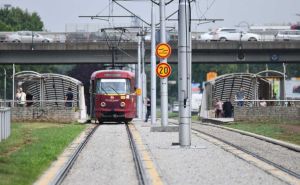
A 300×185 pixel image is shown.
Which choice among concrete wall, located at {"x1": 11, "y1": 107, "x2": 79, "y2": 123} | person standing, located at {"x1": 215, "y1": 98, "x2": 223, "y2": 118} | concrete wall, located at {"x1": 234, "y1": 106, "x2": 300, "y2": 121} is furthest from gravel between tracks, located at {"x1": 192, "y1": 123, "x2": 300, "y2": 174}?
person standing, located at {"x1": 215, "y1": 98, "x2": 223, "y2": 118}

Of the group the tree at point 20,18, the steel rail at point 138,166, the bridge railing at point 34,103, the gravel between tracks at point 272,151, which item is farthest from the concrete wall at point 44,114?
the tree at point 20,18

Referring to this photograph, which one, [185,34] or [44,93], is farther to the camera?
[44,93]

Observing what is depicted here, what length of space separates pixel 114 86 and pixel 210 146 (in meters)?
25.3

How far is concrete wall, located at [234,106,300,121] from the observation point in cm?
4728

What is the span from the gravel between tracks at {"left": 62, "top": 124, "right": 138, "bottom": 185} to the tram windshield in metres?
23.0

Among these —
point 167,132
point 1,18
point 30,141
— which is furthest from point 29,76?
point 1,18

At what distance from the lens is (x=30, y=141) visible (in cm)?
2848

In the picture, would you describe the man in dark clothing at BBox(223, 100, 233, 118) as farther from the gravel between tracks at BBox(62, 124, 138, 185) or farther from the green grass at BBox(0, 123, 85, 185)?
the gravel between tracks at BBox(62, 124, 138, 185)

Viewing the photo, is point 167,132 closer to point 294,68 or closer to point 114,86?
point 114,86

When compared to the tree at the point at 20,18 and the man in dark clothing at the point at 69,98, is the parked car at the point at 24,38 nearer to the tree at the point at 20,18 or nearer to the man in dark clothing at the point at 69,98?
the man in dark clothing at the point at 69,98

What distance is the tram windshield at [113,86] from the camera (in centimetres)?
5100

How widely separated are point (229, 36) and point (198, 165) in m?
63.7

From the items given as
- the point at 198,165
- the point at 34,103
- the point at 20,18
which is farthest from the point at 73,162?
the point at 20,18

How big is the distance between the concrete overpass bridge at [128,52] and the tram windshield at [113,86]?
22742 mm
